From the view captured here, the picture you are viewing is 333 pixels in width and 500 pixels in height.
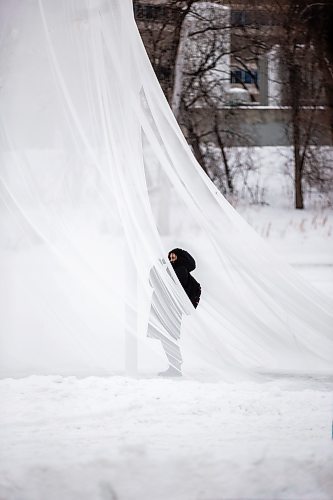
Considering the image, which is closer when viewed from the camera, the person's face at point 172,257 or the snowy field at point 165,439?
the snowy field at point 165,439

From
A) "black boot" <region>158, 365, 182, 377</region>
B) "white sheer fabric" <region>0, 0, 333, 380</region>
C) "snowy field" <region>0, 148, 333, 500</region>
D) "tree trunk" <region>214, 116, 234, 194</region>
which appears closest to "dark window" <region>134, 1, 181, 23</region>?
"tree trunk" <region>214, 116, 234, 194</region>

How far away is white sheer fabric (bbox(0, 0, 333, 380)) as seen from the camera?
632 cm

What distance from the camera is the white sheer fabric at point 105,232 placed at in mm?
6316

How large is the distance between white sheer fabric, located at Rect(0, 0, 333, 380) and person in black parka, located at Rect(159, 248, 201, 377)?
0.21 feet

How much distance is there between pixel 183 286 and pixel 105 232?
78 centimetres

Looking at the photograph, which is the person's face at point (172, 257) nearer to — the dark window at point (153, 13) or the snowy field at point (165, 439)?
the snowy field at point (165, 439)

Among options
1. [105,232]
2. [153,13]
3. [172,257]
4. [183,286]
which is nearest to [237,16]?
[153,13]

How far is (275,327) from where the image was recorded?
6500mm

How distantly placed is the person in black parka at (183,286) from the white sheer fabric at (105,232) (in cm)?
6

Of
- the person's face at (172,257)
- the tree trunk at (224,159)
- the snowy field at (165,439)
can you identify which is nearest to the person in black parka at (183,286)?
the person's face at (172,257)

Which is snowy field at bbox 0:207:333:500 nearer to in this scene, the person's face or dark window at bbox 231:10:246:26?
the person's face

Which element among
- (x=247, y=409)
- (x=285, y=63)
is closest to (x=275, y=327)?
(x=247, y=409)

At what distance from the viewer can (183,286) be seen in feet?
21.4

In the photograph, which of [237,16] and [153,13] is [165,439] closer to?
[153,13]
